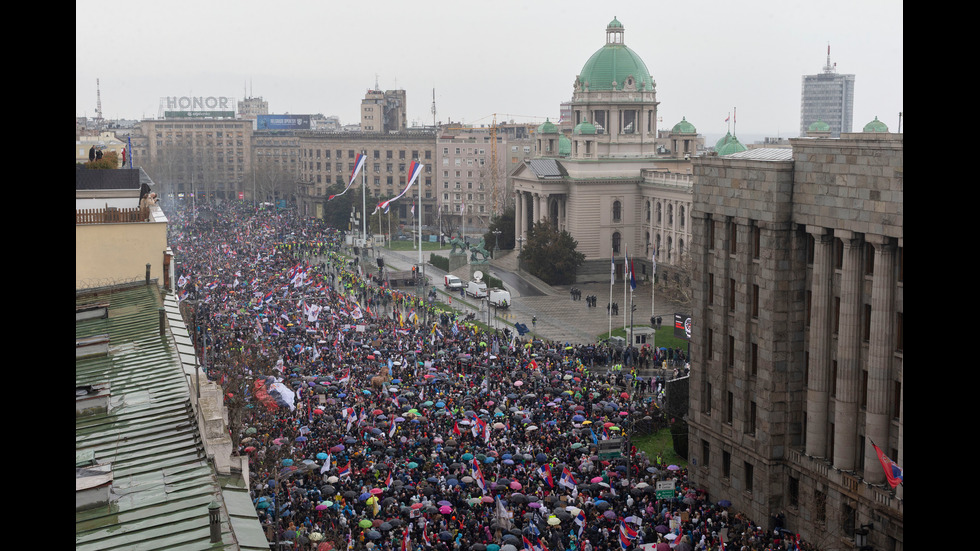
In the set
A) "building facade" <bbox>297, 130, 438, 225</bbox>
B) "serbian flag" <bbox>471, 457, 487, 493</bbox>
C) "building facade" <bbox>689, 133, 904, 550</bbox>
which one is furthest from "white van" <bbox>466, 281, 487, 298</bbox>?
"building facade" <bbox>297, 130, 438, 225</bbox>

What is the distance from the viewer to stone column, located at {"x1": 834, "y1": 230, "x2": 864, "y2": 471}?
33.5 m

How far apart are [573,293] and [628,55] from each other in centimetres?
3493

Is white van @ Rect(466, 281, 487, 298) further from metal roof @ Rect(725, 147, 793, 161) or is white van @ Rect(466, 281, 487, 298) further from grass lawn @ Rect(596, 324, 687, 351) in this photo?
metal roof @ Rect(725, 147, 793, 161)

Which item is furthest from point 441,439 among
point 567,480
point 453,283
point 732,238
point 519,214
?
point 519,214

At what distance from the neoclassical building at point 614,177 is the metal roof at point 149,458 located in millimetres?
72644

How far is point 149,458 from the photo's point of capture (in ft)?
74.1

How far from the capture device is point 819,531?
34.7 meters

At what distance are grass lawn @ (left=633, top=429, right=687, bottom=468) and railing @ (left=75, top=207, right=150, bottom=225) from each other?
2428 centimetres

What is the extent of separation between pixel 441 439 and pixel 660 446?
36.2 feet

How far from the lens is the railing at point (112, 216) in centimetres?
4447
